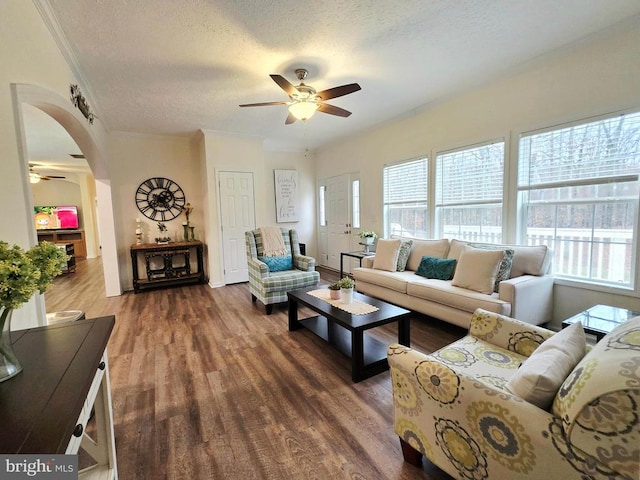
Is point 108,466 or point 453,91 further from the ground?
point 453,91

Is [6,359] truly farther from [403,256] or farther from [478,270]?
[403,256]

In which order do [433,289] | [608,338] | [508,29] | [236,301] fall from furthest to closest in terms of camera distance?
[236,301] < [433,289] < [508,29] < [608,338]

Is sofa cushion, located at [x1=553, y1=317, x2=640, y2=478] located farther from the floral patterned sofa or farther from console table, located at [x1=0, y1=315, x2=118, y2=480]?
console table, located at [x1=0, y1=315, x2=118, y2=480]

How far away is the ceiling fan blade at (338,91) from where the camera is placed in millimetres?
2646

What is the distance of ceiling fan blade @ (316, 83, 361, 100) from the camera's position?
2646 millimetres

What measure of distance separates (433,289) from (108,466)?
282 cm

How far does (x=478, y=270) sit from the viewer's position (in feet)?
9.64

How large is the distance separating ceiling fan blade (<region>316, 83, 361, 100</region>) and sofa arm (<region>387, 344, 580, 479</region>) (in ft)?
7.37

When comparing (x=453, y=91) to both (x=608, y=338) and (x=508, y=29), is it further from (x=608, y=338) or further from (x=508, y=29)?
(x=608, y=338)

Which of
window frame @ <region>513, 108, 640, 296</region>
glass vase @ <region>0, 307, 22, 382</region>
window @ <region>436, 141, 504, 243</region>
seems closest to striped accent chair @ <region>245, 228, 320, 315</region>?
window @ <region>436, 141, 504, 243</region>

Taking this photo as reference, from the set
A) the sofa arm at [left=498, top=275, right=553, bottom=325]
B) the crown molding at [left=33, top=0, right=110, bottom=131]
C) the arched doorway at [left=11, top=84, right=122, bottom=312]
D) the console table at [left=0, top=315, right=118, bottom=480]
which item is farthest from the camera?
the sofa arm at [left=498, top=275, right=553, bottom=325]

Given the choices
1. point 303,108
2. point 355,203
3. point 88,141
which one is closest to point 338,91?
point 303,108

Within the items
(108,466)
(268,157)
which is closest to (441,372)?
(108,466)

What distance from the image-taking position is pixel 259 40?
7.93 feet
